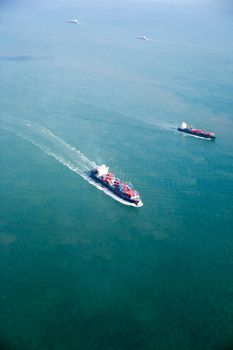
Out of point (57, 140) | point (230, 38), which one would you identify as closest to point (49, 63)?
point (57, 140)

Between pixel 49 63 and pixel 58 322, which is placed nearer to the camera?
pixel 58 322

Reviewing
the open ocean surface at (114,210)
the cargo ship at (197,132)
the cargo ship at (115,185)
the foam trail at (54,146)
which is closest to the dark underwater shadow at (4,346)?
the open ocean surface at (114,210)

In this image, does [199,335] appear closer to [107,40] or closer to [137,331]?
[137,331]

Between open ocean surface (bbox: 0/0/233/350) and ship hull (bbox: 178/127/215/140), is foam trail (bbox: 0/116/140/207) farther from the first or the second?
ship hull (bbox: 178/127/215/140)

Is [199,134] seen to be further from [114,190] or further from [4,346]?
[4,346]

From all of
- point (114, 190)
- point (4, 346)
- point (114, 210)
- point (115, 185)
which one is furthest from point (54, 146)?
point (4, 346)
